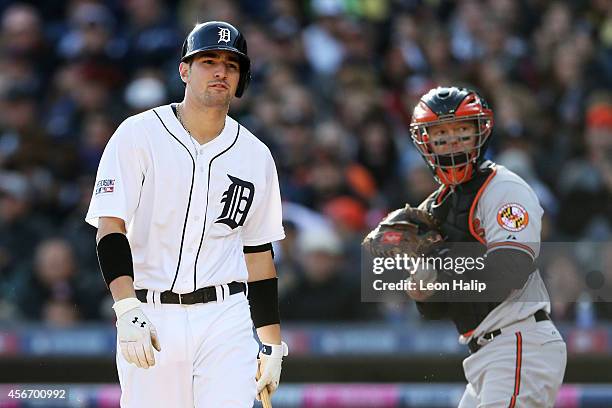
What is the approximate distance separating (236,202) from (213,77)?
496 millimetres

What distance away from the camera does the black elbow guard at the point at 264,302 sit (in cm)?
477

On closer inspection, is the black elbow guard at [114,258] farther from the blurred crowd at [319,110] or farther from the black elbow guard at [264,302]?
the blurred crowd at [319,110]

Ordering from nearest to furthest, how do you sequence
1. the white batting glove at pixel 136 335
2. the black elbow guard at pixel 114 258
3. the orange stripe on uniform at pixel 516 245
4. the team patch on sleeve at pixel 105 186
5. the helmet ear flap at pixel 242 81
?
1. the white batting glove at pixel 136 335
2. the black elbow guard at pixel 114 258
3. the team patch on sleeve at pixel 105 186
4. the helmet ear flap at pixel 242 81
5. the orange stripe on uniform at pixel 516 245

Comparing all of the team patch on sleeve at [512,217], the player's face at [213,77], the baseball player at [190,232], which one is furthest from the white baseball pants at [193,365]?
the team patch on sleeve at [512,217]

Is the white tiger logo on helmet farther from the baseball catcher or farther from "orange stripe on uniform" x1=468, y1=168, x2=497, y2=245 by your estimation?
"orange stripe on uniform" x1=468, y1=168, x2=497, y2=245

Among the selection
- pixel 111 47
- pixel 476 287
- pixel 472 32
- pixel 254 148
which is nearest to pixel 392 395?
pixel 476 287

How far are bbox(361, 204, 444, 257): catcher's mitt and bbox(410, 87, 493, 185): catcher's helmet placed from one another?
0.20m

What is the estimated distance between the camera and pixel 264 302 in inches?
188

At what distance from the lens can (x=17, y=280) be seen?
839cm

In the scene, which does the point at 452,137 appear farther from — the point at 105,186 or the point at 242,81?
the point at 105,186

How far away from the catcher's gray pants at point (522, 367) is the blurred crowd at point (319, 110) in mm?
2533

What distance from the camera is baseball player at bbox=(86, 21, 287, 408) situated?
4.30 metres

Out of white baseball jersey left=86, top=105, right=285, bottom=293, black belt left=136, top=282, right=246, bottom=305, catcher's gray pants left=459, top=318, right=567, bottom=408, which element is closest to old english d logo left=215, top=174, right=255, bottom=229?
white baseball jersey left=86, top=105, right=285, bottom=293

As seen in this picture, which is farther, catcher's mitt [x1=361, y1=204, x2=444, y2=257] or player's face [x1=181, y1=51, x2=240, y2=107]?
catcher's mitt [x1=361, y1=204, x2=444, y2=257]
